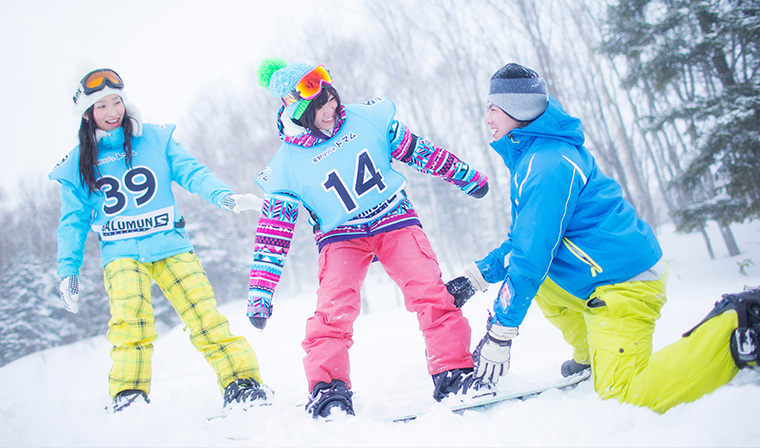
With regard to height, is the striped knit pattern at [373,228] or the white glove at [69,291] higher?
the white glove at [69,291]

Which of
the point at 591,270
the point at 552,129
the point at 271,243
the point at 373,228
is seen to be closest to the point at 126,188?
the point at 271,243

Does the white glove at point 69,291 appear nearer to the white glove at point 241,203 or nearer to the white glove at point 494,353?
the white glove at point 241,203

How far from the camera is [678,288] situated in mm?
6488

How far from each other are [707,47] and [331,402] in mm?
7245

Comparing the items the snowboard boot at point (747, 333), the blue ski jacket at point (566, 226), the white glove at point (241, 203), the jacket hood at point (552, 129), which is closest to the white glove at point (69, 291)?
the white glove at point (241, 203)

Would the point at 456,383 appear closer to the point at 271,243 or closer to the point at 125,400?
the point at 271,243

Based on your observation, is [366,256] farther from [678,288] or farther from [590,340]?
[678,288]

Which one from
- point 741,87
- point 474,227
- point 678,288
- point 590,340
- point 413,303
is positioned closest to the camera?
point 590,340

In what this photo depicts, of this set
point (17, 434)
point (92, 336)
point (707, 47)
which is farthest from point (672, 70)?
point (92, 336)

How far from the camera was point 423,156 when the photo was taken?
247 cm

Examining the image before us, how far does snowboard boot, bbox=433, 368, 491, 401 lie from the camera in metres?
1.90

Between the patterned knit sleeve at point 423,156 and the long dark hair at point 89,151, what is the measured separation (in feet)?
5.55

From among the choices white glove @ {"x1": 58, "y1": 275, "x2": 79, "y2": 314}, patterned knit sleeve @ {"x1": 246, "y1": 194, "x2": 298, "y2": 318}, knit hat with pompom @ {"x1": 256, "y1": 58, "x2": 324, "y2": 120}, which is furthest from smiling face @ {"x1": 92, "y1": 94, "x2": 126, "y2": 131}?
patterned knit sleeve @ {"x1": 246, "y1": 194, "x2": 298, "y2": 318}

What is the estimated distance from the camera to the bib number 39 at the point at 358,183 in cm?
224
